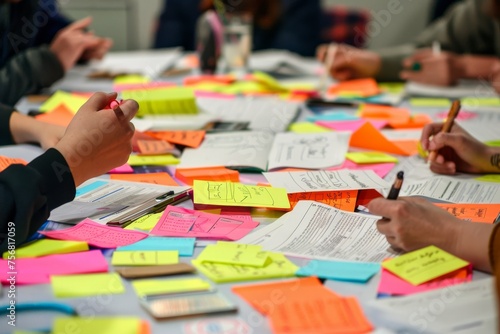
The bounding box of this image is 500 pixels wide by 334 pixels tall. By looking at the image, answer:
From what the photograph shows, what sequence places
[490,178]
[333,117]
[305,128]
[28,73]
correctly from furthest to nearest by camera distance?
1. [28,73]
2. [333,117]
3. [305,128]
4. [490,178]

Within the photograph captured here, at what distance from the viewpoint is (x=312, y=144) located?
1.35 meters

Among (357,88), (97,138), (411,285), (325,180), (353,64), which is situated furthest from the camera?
(353,64)

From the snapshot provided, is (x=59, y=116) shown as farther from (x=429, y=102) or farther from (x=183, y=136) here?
(x=429, y=102)

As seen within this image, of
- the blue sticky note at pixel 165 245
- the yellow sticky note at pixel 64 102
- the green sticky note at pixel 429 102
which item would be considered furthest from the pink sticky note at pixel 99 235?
the green sticky note at pixel 429 102

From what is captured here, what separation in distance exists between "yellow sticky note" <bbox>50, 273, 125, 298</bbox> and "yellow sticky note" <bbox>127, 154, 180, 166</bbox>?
47cm

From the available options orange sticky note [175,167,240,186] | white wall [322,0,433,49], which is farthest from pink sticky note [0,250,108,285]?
white wall [322,0,433,49]

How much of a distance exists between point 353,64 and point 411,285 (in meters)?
1.41

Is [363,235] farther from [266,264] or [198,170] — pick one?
[198,170]

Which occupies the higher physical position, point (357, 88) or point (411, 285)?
point (411, 285)

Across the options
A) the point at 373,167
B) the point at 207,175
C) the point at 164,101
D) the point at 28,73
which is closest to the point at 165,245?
the point at 207,175

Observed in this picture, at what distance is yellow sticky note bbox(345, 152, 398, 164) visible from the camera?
1.26 metres

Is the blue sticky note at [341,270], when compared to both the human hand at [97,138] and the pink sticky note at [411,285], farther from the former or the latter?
the human hand at [97,138]

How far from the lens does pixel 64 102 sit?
1639 mm

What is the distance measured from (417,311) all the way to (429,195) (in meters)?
0.42
